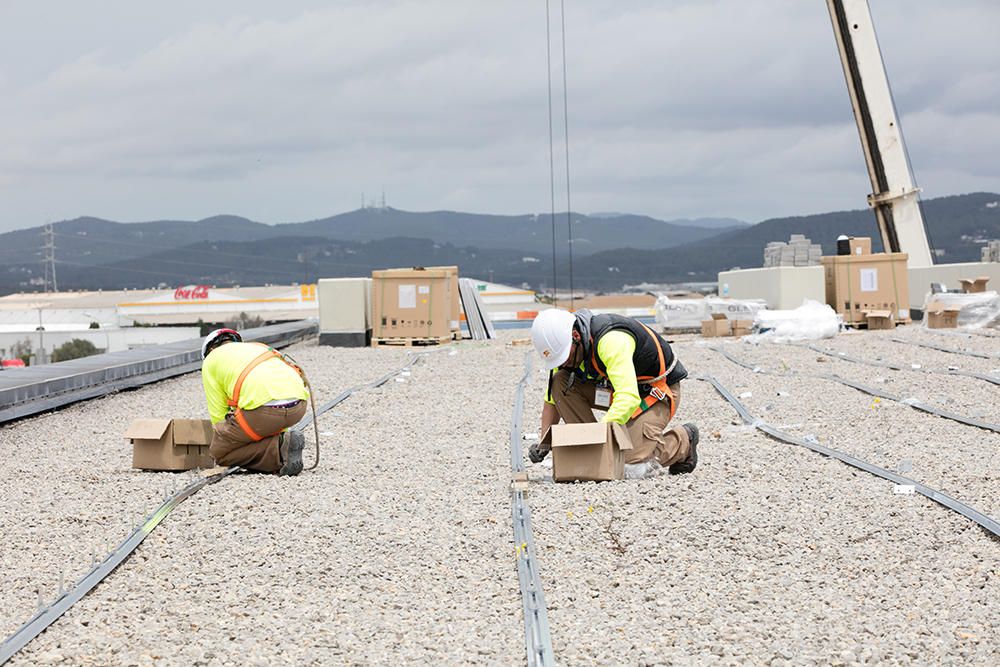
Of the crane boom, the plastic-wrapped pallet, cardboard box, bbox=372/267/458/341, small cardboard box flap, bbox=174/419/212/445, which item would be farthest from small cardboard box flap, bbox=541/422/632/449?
the crane boom

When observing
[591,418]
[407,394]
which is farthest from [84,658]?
[407,394]

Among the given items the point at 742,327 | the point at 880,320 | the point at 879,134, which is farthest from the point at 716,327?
the point at 879,134

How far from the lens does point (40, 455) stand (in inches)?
407

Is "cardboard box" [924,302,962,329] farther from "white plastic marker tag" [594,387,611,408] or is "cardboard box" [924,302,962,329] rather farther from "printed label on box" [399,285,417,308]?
"white plastic marker tag" [594,387,611,408]

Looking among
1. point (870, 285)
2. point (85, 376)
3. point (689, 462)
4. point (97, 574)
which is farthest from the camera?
point (870, 285)

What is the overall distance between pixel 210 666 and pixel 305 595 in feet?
2.98

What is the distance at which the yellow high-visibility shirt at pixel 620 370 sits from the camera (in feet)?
23.8

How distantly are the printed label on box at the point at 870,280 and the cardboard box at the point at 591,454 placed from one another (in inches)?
719

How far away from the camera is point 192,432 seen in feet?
28.3

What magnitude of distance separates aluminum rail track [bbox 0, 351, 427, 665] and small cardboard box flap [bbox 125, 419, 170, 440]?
615 mm

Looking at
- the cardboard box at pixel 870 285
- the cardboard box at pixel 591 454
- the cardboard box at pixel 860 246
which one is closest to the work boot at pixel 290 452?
the cardboard box at pixel 591 454

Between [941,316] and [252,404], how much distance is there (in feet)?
57.1

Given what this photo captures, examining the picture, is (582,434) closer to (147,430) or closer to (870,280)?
(147,430)

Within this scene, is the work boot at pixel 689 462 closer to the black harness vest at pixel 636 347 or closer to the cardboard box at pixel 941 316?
the black harness vest at pixel 636 347
